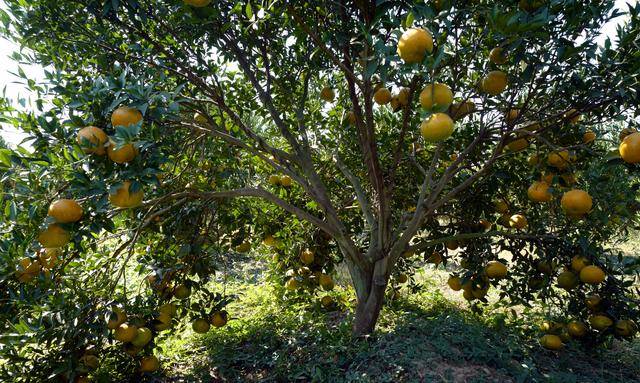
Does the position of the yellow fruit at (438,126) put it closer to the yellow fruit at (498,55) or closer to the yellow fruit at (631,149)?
the yellow fruit at (498,55)

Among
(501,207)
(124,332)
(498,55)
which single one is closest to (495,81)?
Result: (498,55)

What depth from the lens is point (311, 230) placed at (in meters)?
4.12

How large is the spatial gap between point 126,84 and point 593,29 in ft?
7.94

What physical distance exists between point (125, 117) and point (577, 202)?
2091 millimetres

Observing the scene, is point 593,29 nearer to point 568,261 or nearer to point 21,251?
point 568,261

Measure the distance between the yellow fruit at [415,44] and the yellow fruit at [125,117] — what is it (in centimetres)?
105

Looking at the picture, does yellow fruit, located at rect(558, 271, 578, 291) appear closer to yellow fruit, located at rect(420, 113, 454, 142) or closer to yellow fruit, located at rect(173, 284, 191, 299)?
yellow fruit, located at rect(420, 113, 454, 142)

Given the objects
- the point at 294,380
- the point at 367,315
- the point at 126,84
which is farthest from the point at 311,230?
the point at 126,84

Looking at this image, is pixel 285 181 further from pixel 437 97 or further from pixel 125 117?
pixel 437 97

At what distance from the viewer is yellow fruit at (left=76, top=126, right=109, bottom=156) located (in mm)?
1604

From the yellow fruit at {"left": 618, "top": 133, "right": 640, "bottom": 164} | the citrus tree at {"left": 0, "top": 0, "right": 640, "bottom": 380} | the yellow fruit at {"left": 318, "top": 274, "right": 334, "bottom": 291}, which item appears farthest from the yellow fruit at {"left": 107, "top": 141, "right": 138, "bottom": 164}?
the yellow fruit at {"left": 318, "top": 274, "right": 334, "bottom": 291}

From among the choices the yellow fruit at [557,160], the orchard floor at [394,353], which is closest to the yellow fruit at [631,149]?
the yellow fruit at [557,160]

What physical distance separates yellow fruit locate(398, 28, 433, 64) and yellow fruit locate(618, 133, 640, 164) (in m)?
1.04

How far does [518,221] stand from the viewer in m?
3.37
